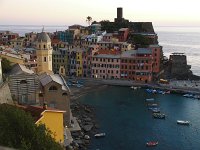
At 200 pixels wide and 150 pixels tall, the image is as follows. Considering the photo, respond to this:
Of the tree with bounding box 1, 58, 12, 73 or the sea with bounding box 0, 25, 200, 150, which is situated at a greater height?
the tree with bounding box 1, 58, 12, 73

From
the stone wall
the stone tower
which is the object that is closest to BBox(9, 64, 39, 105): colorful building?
the stone wall

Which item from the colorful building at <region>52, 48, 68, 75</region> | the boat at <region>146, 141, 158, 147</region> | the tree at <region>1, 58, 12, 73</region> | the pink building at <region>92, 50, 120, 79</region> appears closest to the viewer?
the boat at <region>146, 141, 158, 147</region>

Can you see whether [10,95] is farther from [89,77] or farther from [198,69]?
[198,69]

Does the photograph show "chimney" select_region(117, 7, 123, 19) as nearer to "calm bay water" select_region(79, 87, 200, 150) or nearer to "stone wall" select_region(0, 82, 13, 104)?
"calm bay water" select_region(79, 87, 200, 150)

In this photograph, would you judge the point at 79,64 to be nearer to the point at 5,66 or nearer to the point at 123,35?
the point at 123,35

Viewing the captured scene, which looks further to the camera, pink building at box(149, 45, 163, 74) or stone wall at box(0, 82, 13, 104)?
pink building at box(149, 45, 163, 74)

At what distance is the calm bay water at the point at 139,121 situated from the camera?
100 feet

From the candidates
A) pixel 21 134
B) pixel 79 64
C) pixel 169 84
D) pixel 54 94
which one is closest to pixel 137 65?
pixel 169 84

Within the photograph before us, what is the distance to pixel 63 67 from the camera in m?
60.9

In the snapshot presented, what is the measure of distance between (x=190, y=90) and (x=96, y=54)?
16186mm

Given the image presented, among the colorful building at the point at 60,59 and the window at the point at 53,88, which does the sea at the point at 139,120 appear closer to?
the window at the point at 53,88

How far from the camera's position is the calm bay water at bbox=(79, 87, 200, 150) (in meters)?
30.6

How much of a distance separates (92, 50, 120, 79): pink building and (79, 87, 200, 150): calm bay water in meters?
6.48

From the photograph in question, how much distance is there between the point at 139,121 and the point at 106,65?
21621 mm
